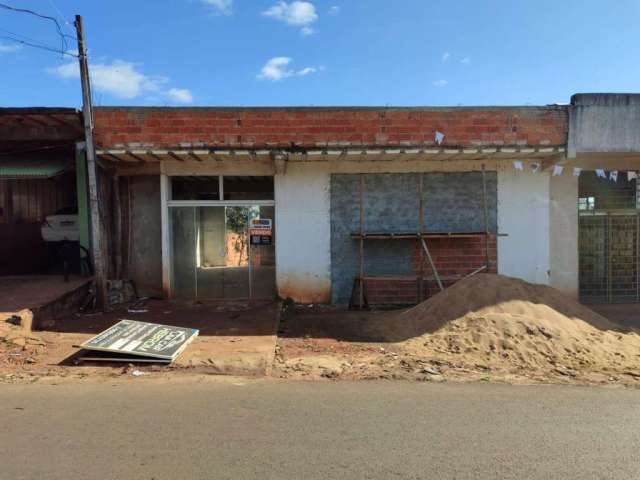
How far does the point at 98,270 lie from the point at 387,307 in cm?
624

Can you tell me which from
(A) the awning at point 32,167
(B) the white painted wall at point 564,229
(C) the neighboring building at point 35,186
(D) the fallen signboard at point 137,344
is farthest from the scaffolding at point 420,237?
(A) the awning at point 32,167

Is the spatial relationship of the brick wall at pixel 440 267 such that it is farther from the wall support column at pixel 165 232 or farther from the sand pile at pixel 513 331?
the wall support column at pixel 165 232

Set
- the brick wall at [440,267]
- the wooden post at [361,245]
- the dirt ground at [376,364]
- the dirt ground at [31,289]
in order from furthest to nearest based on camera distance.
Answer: the brick wall at [440,267] < the wooden post at [361,245] < the dirt ground at [31,289] < the dirt ground at [376,364]

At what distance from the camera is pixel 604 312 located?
1023cm

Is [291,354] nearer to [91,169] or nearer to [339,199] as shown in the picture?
[339,199]

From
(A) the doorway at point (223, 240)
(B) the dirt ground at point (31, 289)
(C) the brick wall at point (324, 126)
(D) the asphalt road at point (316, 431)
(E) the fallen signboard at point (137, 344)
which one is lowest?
(D) the asphalt road at point (316, 431)

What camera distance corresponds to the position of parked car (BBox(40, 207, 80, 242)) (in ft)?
38.7

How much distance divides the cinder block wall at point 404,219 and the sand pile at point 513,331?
2248mm

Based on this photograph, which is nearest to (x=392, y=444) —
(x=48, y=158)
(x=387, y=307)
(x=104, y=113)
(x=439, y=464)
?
(x=439, y=464)

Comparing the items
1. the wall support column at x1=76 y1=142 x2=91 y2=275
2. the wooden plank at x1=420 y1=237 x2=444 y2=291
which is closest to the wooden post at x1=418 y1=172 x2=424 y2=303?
the wooden plank at x1=420 y1=237 x2=444 y2=291

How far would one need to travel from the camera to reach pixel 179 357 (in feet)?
21.1

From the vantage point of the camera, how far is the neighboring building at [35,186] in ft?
35.2

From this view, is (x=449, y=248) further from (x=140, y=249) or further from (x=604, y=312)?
(x=140, y=249)

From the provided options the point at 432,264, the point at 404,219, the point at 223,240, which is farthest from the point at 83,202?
the point at 432,264
